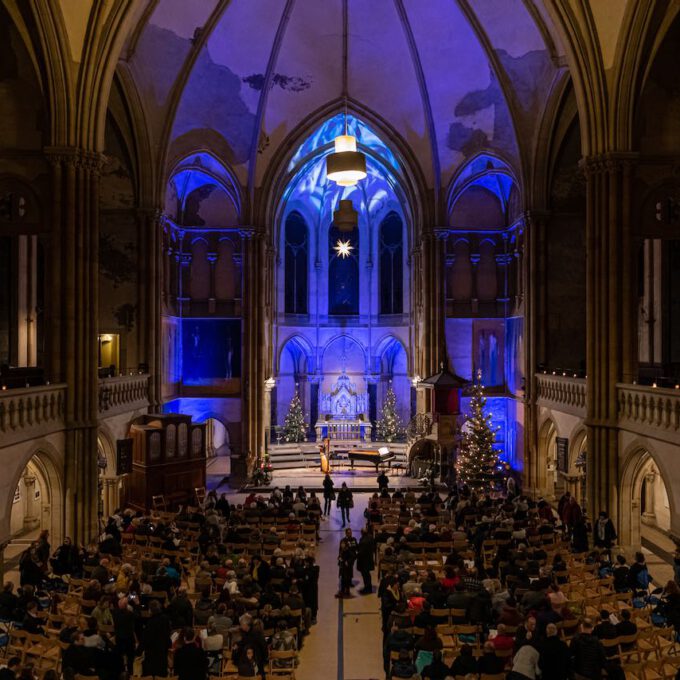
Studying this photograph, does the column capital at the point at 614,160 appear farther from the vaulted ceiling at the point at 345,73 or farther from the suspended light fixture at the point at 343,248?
the suspended light fixture at the point at 343,248

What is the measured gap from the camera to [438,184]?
107 ft

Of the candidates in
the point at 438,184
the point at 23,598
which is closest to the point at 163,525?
the point at 23,598

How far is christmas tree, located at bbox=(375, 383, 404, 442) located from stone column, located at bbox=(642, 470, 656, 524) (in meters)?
16.5

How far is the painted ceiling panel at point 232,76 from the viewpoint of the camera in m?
26.8

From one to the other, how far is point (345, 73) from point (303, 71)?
6.15 ft

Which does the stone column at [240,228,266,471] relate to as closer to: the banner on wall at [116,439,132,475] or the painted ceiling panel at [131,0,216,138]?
the painted ceiling panel at [131,0,216,138]

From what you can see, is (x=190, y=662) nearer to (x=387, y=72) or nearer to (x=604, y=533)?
(x=604, y=533)

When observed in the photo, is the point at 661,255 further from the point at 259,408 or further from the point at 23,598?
the point at 23,598

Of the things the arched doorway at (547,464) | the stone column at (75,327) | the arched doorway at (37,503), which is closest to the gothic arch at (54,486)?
the arched doorway at (37,503)

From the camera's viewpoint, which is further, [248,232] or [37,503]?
[248,232]

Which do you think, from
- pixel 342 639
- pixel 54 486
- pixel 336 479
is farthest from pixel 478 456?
pixel 54 486

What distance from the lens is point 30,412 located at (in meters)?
16.1

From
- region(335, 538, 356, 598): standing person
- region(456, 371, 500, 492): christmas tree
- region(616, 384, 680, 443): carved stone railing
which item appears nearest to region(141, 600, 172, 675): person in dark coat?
region(335, 538, 356, 598): standing person

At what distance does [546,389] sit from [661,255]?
19.3 ft
